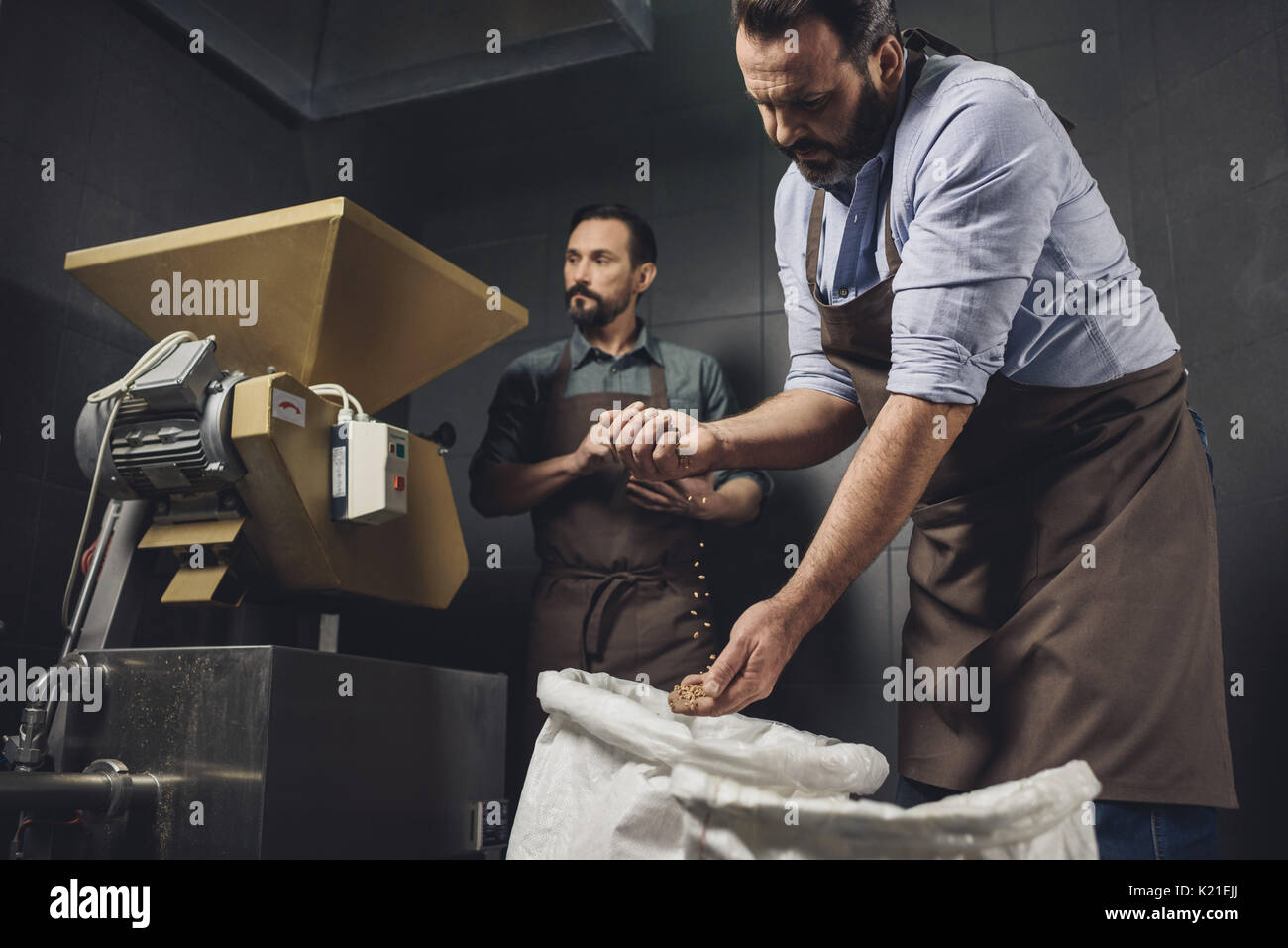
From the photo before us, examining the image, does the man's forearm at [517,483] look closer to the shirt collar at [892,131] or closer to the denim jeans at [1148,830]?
the shirt collar at [892,131]

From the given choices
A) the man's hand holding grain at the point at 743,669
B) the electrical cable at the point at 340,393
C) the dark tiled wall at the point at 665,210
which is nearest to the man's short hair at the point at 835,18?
the man's hand holding grain at the point at 743,669

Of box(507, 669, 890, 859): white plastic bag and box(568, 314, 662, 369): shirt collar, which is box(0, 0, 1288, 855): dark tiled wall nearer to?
box(568, 314, 662, 369): shirt collar

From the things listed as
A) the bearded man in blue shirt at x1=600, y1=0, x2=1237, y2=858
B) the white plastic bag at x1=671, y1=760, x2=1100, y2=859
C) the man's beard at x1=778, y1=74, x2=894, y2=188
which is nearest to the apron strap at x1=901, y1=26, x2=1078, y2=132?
the bearded man in blue shirt at x1=600, y1=0, x2=1237, y2=858

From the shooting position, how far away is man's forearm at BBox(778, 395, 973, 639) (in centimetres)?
99

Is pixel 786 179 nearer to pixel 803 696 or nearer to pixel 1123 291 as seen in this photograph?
pixel 1123 291

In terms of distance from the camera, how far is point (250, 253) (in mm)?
1544

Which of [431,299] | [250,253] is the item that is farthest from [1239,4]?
[250,253]

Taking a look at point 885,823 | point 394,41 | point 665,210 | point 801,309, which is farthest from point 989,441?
point 394,41

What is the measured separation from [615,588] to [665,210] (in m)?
1.07

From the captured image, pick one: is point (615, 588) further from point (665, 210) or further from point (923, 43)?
point (923, 43)

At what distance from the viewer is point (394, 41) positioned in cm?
251

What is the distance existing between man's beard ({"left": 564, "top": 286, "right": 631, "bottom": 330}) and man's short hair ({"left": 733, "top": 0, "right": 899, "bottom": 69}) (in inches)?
53.0

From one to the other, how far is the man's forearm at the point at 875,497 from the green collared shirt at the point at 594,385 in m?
1.41
